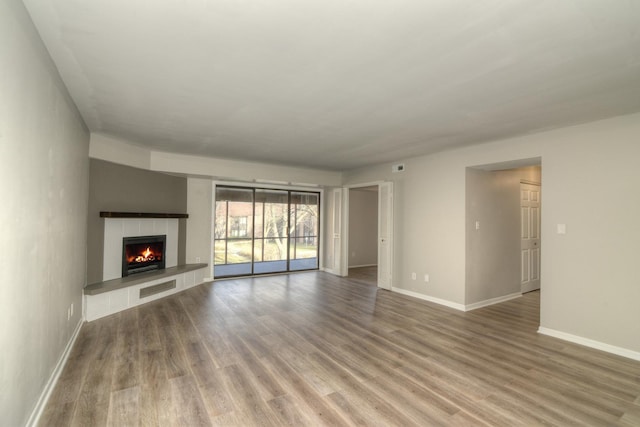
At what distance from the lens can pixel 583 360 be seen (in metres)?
3.02

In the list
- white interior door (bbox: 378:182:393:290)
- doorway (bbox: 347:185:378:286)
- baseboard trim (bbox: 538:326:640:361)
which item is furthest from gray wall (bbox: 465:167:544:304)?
doorway (bbox: 347:185:378:286)

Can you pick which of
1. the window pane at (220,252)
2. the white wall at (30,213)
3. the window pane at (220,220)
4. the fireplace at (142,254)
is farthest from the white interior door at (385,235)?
the white wall at (30,213)

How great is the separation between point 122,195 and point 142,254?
109 cm

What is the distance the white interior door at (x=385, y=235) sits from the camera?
584cm

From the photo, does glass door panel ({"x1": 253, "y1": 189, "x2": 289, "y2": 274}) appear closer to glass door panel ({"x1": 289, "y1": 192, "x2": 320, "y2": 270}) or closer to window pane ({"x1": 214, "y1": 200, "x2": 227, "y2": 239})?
glass door panel ({"x1": 289, "y1": 192, "x2": 320, "y2": 270})

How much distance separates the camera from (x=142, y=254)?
16.9ft

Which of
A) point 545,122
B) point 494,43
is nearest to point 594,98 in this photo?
point 545,122

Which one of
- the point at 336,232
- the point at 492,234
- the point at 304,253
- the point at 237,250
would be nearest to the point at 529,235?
the point at 492,234

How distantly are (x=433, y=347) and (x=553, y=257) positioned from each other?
1957 mm

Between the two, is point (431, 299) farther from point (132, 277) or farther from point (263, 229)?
point (132, 277)

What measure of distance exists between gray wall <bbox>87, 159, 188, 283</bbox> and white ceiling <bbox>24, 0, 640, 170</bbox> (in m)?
0.88

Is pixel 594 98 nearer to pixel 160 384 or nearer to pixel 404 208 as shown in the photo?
pixel 404 208

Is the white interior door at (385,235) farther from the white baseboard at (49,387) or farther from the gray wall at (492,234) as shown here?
the white baseboard at (49,387)

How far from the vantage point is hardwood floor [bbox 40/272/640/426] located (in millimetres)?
2123
